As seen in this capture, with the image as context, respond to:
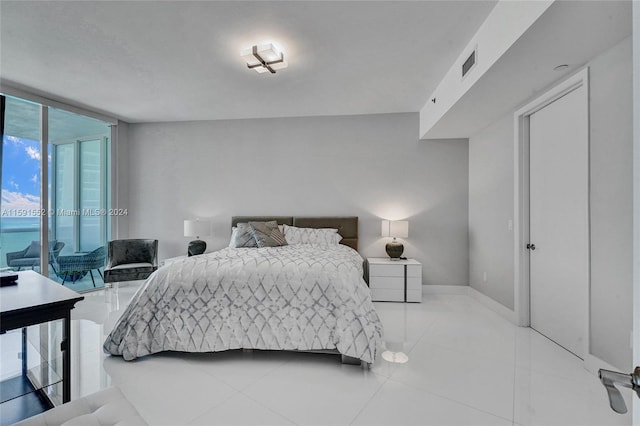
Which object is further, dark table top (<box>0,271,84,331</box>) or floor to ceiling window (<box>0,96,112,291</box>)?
floor to ceiling window (<box>0,96,112,291</box>)

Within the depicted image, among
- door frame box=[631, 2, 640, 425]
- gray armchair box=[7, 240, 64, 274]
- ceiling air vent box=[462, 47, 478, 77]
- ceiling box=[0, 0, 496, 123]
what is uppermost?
ceiling box=[0, 0, 496, 123]

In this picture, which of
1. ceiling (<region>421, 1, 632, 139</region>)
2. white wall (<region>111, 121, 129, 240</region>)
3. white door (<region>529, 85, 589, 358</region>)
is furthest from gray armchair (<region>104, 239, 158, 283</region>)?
white door (<region>529, 85, 589, 358</region>)

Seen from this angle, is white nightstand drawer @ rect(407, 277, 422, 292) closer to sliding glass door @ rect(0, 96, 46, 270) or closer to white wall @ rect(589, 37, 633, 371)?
white wall @ rect(589, 37, 633, 371)

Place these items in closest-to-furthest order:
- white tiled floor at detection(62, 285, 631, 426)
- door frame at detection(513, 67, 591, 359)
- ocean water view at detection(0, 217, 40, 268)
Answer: white tiled floor at detection(62, 285, 631, 426) < door frame at detection(513, 67, 591, 359) < ocean water view at detection(0, 217, 40, 268)

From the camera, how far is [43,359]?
211cm

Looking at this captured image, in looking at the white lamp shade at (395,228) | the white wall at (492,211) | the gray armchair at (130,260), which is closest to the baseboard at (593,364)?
the white wall at (492,211)

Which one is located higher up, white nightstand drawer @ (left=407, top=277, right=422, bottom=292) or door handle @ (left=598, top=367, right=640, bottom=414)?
door handle @ (left=598, top=367, right=640, bottom=414)

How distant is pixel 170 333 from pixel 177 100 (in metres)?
3.15

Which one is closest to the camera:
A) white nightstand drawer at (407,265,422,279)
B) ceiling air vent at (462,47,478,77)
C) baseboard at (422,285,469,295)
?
ceiling air vent at (462,47,478,77)

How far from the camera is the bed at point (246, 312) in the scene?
2268 mm

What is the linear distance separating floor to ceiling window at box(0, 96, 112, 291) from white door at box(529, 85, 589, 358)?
19.5 ft

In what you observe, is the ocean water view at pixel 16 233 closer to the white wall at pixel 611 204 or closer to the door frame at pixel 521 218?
the door frame at pixel 521 218

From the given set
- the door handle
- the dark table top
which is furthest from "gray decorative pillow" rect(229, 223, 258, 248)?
the door handle

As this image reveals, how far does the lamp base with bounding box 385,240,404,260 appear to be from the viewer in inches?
167
